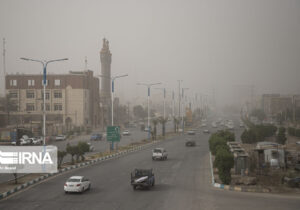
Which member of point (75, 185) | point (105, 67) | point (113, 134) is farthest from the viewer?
point (105, 67)

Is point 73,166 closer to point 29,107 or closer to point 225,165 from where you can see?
point 225,165

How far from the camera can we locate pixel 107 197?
20.7 metres

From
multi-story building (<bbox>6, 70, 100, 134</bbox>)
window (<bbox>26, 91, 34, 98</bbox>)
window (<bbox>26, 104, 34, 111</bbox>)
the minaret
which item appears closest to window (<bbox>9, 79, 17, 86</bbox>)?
multi-story building (<bbox>6, 70, 100, 134</bbox>)

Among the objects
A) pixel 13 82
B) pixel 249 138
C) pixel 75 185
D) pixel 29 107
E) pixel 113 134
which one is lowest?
pixel 249 138

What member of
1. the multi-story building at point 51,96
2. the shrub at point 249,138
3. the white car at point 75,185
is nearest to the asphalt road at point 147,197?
the white car at point 75,185

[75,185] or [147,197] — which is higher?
[75,185]

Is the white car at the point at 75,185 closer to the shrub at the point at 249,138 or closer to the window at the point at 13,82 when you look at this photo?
the shrub at the point at 249,138

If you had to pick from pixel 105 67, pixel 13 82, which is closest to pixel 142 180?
pixel 13 82

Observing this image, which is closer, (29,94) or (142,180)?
Answer: (142,180)

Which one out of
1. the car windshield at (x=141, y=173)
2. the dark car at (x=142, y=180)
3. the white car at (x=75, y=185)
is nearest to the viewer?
the white car at (x=75, y=185)

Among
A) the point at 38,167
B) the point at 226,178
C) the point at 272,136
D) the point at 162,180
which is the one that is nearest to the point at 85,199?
the point at 162,180

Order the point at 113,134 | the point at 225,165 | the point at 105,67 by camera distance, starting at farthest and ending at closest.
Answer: the point at 105,67, the point at 113,134, the point at 225,165

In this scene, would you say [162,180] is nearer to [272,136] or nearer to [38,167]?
[38,167]

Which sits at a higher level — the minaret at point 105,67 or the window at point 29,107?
the minaret at point 105,67
